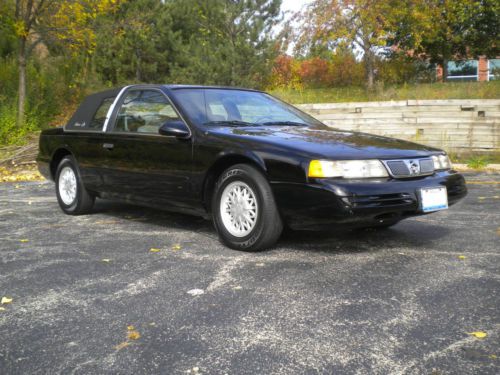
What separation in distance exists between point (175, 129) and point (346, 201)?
1.71 meters

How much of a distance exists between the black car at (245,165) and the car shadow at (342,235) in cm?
37

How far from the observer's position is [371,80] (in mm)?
19547

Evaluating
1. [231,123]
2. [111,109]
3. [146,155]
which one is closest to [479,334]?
[231,123]

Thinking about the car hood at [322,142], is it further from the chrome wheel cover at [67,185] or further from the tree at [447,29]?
the tree at [447,29]

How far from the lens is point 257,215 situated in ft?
15.0

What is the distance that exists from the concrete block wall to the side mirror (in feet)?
30.0

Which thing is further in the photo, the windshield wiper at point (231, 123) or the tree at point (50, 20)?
the tree at point (50, 20)

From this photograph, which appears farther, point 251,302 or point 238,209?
point 238,209

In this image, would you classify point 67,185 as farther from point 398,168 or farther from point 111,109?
point 398,168

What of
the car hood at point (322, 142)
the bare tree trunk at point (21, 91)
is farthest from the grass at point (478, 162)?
the bare tree trunk at point (21, 91)

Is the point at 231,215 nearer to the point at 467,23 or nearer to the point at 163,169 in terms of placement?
the point at 163,169

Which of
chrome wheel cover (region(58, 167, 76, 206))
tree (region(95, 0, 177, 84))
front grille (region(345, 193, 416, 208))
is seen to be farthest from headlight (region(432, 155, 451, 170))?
tree (region(95, 0, 177, 84))

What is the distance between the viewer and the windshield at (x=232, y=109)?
17.4 ft

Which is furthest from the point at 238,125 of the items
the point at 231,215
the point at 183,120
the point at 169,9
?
the point at 169,9
